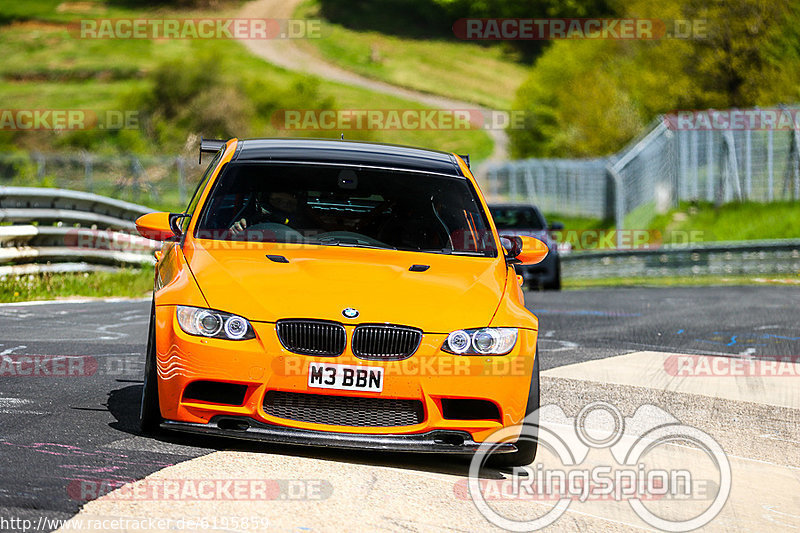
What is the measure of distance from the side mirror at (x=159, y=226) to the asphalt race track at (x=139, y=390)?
0.99 meters

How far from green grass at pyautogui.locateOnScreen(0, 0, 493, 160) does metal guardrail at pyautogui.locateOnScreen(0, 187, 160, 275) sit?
40.1 meters

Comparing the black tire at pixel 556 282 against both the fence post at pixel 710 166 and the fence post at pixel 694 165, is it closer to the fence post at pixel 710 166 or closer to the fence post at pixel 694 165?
the fence post at pixel 710 166

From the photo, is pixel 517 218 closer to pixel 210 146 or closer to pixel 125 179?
pixel 210 146

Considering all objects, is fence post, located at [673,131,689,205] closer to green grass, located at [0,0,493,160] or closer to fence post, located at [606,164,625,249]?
fence post, located at [606,164,625,249]

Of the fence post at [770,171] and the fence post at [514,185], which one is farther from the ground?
the fence post at [770,171]

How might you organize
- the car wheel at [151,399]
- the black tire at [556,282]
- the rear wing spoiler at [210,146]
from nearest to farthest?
the car wheel at [151,399] → the rear wing spoiler at [210,146] → the black tire at [556,282]

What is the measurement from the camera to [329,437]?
18.7ft

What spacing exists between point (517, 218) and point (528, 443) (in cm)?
1458

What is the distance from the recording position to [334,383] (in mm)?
5672

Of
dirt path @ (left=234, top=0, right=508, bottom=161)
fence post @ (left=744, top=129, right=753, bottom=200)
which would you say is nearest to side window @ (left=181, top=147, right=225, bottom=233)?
fence post @ (left=744, top=129, right=753, bottom=200)

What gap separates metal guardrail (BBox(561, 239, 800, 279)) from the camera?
23391mm

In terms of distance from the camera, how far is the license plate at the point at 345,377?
5.65 m

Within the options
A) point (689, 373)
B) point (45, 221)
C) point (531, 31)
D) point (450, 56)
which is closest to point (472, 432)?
point (689, 373)

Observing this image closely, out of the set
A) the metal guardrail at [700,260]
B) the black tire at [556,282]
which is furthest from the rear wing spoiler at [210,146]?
the metal guardrail at [700,260]
